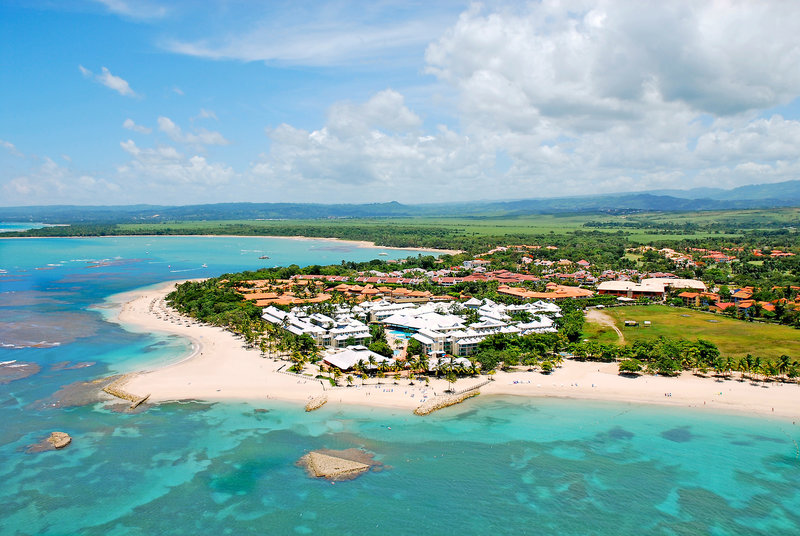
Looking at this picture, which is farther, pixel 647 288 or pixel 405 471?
pixel 647 288

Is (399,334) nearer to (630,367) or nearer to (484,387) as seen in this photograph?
(484,387)

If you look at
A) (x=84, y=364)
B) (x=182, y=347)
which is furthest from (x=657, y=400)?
(x=84, y=364)

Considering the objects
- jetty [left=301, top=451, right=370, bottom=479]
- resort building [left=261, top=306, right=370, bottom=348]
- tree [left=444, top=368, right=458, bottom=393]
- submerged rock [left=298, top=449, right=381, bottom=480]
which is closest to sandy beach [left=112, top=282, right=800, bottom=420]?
tree [left=444, top=368, right=458, bottom=393]

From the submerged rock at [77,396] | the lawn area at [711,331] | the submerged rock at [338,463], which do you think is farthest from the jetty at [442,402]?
the submerged rock at [77,396]

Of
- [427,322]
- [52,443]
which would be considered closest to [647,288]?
[427,322]

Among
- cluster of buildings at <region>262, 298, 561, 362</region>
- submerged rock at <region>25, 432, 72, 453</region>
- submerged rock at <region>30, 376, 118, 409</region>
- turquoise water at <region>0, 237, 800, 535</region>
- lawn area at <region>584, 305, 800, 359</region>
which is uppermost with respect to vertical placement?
cluster of buildings at <region>262, 298, 561, 362</region>

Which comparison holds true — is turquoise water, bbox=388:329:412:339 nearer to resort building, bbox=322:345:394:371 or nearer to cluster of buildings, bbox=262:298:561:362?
cluster of buildings, bbox=262:298:561:362

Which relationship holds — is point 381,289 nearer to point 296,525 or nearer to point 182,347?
point 182,347
